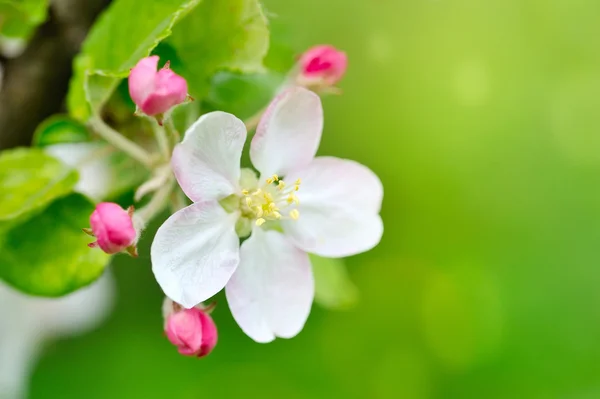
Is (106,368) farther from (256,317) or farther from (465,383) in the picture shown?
(256,317)

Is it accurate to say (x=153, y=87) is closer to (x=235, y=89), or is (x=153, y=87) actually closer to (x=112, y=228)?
(x=112, y=228)

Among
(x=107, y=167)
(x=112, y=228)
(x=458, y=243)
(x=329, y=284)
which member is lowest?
(x=458, y=243)

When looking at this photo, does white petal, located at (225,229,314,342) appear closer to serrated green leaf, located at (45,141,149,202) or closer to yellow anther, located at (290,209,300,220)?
yellow anther, located at (290,209,300,220)

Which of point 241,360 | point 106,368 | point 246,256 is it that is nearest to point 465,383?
point 241,360

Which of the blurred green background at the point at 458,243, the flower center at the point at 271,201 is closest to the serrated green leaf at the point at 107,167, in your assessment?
the flower center at the point at 271,201

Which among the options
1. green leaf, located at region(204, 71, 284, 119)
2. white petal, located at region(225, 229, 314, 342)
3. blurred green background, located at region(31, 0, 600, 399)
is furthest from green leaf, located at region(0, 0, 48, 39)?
blurred green background, located at region(31, 0, 600, 399)

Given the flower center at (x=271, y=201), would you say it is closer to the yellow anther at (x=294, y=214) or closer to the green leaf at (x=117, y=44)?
the yellow anther at (x=294, y=214)

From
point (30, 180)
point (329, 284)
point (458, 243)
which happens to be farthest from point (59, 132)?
point (458, 243)
